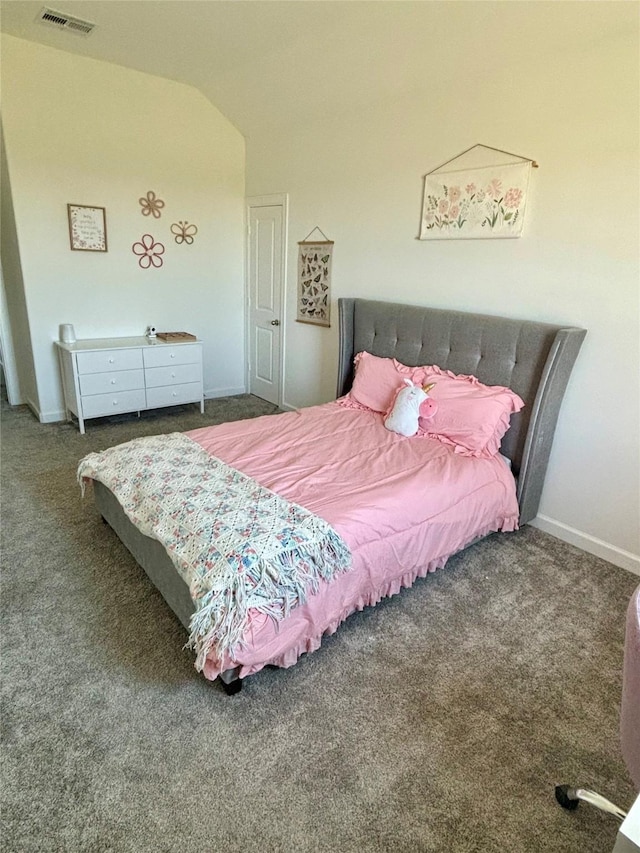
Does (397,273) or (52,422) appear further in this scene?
(52,422)

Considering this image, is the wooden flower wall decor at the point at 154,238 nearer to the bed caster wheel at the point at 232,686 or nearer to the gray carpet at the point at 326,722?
the gray carpet at the point at 326,722

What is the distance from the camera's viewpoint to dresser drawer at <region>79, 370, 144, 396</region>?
13.0 feet

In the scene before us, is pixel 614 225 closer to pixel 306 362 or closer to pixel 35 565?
pixel 306 362

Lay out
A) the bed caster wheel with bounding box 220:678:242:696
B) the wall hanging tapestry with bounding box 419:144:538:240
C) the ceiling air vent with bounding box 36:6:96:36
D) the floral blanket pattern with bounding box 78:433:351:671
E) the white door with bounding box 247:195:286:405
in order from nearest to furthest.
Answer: the floral blanket pattern with bounding box 78:433:351:671, the bed caster wheel with bounding box 220:678:242:696, the wall hanging tapestry with bounding box 419:144:538:240, the ceiling air vent with bounding box 36:6:96:36, the white door with bounding box 247:195:286:405

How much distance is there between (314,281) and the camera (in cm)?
420

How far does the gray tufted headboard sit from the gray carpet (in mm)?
637

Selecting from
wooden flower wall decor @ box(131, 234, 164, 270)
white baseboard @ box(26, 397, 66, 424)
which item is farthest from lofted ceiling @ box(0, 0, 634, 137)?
white baseboard @ box(26, 397, 66, 424)

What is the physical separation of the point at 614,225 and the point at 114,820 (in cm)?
303

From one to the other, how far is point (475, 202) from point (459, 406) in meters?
1.23

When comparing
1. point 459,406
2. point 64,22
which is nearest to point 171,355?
point 64,22

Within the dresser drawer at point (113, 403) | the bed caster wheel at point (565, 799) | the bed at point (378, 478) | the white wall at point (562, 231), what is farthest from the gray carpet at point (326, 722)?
the dresser drawer at point (113, 403)

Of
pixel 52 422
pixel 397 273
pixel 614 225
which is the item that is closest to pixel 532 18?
pixel 614 225

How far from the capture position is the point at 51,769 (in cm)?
145

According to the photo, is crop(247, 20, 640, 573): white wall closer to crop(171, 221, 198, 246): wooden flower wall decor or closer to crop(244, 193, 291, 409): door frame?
crop(244, 193, 291, 409): door frame
